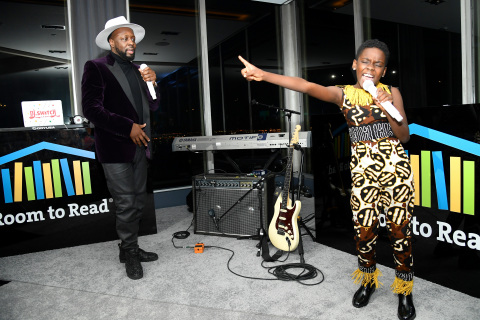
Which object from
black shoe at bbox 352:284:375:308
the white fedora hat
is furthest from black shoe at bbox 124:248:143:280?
the white fedora hat

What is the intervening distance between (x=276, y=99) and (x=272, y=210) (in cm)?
258

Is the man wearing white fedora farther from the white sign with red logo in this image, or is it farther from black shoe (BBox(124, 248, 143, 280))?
the white sign with red logo

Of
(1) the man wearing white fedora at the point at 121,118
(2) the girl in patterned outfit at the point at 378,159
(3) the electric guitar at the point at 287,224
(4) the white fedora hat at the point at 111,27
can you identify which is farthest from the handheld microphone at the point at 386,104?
(4) the white fedora hat at the point at 111,27

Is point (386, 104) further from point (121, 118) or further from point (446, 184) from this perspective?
point (121, 118)

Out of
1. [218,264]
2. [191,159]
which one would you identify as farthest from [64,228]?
[191,159]

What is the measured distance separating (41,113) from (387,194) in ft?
9.19

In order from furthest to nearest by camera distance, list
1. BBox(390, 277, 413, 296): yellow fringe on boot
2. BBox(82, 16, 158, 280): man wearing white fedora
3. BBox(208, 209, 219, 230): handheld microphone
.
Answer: BBox(208, 209, 219, 230): handheld microphone < BBox(82, 16, 158, 280): man wearing white fedora < BBox(390, 277, 413, 296): yellow fringe on boot

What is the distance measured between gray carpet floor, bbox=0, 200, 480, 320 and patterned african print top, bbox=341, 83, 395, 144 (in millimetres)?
910

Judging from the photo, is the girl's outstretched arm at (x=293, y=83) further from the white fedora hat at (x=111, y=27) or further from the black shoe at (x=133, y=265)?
the black shoe at (x=133, y=265)

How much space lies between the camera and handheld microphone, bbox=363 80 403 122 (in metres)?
1.33

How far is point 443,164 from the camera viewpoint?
1.97m

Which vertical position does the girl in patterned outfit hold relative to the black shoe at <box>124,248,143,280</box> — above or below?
above

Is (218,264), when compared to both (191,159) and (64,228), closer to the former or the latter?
(64,228)

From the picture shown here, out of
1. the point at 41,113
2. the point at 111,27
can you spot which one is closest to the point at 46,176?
the point at 41,113
